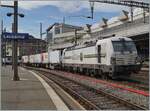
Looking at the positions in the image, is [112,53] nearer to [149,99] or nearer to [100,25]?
[149,99]

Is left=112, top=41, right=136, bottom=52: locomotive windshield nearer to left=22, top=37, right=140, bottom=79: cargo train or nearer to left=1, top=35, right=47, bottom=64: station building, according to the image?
left=22, top=37, right=140, bottom=79: cargo train

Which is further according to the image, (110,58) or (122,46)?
(122,46)

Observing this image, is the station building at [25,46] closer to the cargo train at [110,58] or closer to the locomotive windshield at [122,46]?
the cargo train at [110,58]

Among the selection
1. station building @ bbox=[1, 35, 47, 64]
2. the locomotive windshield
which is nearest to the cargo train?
the locomotive windshield

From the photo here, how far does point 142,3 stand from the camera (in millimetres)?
41000

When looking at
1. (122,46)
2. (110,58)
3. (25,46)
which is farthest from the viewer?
(25,46)

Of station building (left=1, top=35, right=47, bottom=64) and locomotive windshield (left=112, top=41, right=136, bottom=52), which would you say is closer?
locomotive windshield (left=112, top=41, right=136, bottom=52)

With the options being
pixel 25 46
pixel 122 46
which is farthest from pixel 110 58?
pixel 25 46

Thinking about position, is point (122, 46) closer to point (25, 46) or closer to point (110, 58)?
point (110, 58)

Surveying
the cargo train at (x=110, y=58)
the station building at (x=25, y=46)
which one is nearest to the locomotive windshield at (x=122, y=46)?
the cargo train at (x=110, y=58)

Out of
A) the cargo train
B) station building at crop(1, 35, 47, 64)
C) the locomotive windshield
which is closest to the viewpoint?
the cargo train

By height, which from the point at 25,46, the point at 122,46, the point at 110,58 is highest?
the point at 25,46

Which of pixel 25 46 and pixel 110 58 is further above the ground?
pixel 25 46

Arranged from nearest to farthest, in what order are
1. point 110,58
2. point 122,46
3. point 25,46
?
point 110,58, point 122,46, point 25,46
